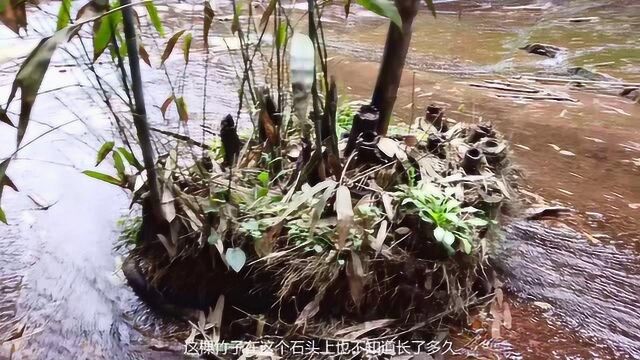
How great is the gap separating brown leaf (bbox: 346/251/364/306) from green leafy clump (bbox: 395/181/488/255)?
20 centimetres

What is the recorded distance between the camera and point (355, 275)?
4.51 ft

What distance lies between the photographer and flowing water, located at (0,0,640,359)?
1474 millimetres

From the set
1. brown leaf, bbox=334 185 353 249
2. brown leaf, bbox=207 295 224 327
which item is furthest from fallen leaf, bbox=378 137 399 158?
brown leaf, bbox=207 295 224 327

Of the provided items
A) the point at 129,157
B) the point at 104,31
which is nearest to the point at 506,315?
the point at 129,157

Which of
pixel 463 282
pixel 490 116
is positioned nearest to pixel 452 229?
pixel 463 282

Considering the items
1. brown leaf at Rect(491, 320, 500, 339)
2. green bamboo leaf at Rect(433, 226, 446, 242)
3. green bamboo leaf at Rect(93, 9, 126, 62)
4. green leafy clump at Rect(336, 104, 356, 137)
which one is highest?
green bamboo leaf at Rect(93, 9, 126, 62)

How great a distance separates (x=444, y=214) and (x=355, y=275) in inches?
10.9

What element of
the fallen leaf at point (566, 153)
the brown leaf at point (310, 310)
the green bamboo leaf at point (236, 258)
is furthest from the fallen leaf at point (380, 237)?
the fallen leaf at point (566, 153)

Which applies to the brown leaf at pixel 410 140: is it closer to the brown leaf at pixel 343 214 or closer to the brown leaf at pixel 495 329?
the brown leaf at pixel 343 214

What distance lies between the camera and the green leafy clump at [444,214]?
1.43 metres

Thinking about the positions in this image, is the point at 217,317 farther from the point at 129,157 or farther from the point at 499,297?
the point at 499,297

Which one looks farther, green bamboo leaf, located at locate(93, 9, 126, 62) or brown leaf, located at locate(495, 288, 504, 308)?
brown leaf, located at locate(495, 288, 504, 308)

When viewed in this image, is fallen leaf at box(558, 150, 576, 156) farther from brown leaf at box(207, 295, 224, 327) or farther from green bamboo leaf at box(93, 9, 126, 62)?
green bamboo leaf at box(93, 9, 126, 62)

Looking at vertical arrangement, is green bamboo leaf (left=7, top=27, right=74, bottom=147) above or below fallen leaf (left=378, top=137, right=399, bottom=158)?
above
